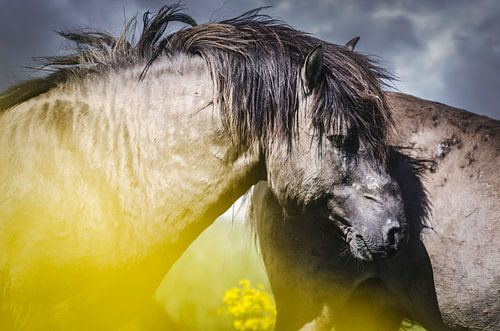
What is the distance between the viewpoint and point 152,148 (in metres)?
3.62

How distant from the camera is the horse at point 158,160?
341 cm

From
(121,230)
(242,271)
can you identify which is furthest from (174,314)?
(121,230)

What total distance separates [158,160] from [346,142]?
117cm

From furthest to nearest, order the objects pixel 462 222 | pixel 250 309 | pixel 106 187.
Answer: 1. pixel 250 309
2. pixel 462 222
3. pixel 106 187

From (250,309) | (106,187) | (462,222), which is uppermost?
(106,187)

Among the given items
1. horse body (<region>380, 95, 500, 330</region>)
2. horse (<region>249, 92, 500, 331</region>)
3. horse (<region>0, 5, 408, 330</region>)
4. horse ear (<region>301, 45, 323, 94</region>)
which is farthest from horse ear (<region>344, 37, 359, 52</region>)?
horse ear (<region>301, 45, 323, 94</region>)

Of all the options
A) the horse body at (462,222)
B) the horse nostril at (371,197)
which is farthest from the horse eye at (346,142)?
the horse body at (462,222)

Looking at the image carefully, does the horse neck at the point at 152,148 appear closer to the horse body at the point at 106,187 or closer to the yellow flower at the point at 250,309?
the horse body at the point at 106,187

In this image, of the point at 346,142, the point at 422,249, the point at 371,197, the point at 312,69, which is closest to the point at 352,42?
the point at 312,69

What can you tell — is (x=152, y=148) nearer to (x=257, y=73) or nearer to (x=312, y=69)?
(x=257, y=73)

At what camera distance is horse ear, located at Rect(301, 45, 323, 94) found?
3549 millimetres

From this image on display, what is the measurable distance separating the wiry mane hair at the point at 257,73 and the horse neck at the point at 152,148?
0.12 m

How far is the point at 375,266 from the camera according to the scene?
160 inches

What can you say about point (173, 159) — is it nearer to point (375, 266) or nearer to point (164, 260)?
point (164, 260)
